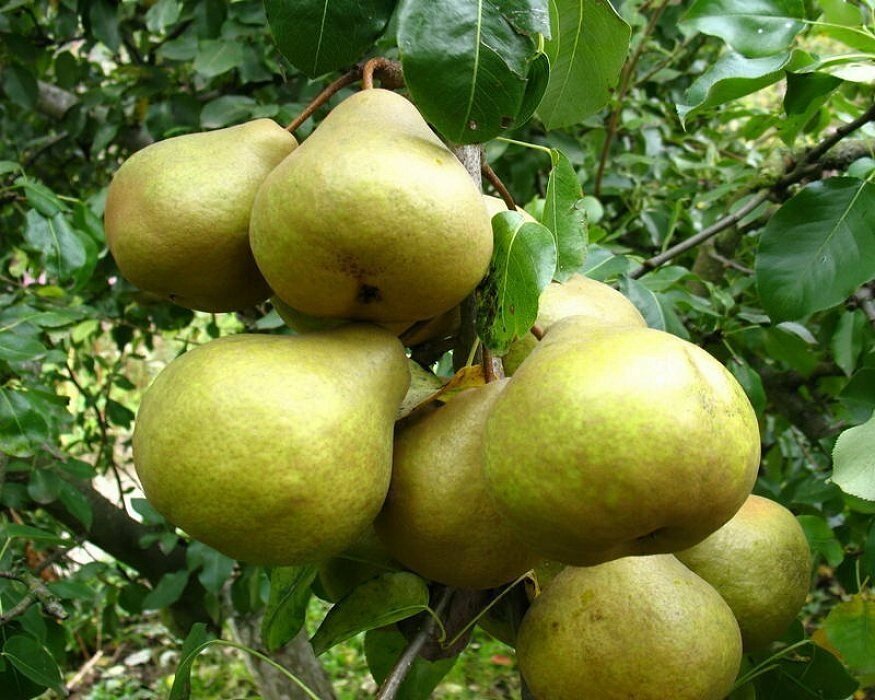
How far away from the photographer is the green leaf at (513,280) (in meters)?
0.78

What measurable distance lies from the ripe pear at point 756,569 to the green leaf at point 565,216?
32 cm

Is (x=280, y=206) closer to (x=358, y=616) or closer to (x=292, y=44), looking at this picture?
(x=292, y=44)

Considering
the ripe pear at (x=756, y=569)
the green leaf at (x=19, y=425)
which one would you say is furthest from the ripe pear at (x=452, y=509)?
the green leaf at (x=19, y=425)

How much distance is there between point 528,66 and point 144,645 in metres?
3.59

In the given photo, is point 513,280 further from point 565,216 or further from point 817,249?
point 817,249

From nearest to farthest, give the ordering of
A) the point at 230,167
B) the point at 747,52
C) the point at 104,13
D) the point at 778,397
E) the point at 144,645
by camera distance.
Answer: the point at 230,167, the point at 747,52, the point at 778,397, the point at 104,13, the point at 144,645

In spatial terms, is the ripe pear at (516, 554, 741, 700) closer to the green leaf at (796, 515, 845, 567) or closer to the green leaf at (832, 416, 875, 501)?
the green leaf at (832, 416, 875, 501)

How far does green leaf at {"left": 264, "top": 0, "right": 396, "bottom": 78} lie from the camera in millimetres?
778

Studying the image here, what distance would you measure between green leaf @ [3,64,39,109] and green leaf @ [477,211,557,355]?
1844 millimetres

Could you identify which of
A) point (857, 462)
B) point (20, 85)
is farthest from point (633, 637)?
point (20, 85)

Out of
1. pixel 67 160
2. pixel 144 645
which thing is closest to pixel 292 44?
pixel 67 160

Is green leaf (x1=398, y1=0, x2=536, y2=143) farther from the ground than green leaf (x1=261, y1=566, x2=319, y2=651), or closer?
farther from the ground

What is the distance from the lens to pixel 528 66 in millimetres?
739

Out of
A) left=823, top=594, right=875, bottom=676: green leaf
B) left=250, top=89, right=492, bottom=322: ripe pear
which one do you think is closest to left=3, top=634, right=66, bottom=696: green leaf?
left=250, top=89, right=492, bottom=322: ripe pear
